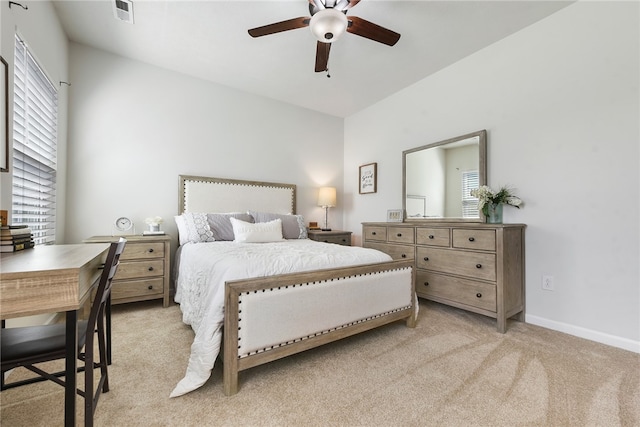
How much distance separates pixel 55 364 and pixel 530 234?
12.6 ft

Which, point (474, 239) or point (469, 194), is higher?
point (469, 194)

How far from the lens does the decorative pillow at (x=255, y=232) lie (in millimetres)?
2871

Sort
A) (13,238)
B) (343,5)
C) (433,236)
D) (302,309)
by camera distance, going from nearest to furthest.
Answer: (13,238) → (302,309) → (343,5) → (433,236)

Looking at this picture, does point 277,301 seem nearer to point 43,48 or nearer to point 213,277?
point 213,277

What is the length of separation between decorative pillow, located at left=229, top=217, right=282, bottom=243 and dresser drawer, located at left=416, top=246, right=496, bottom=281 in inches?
62.7

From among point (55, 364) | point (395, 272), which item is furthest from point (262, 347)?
point (55, 364)

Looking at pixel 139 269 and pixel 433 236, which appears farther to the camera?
pixel 433 236

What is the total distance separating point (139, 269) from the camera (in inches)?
107

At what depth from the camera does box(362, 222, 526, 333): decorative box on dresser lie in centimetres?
231

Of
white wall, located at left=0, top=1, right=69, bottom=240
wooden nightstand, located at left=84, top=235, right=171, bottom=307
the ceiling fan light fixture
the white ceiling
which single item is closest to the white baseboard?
the white ceiling

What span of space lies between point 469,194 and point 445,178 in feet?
1.20

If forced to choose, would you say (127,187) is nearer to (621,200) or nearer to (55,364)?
(55,364)

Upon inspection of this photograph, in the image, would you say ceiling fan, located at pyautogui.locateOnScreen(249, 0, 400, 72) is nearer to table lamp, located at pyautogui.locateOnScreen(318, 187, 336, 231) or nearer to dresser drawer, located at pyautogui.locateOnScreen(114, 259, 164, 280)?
table lamp, located at pyautogui.locateOnScreen(318, 187, 336, 231)

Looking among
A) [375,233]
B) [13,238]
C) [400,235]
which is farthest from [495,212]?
[13,238]
